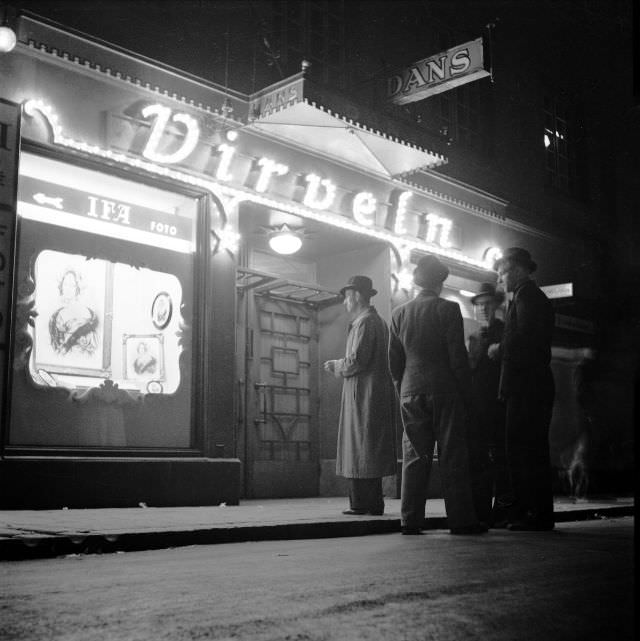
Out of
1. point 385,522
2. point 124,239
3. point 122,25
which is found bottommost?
point 385,522

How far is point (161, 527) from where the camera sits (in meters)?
6.64

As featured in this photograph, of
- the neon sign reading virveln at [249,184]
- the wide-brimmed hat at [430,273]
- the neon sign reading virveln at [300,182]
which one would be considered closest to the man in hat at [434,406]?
the wide-brimmed hat at [430,273]

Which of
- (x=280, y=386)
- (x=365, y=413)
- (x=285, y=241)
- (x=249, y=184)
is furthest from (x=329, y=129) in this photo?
(x=365, y=413)

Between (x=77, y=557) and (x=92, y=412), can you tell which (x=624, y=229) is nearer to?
(x=92, y=412)

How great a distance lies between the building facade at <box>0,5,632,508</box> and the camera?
9.37 m

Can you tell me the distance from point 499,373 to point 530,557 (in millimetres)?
3162

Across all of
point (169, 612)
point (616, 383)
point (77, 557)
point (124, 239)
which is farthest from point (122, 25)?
point (616, 383)

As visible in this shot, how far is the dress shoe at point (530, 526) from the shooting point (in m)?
7.65

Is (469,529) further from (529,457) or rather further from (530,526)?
(529,457)

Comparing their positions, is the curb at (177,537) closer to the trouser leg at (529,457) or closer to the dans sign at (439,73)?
the trouser leg at (529,457)

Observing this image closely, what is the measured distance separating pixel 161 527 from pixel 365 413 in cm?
282

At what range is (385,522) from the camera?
7945mm

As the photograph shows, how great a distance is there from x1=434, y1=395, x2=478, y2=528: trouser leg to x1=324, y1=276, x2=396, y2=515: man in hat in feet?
4.75

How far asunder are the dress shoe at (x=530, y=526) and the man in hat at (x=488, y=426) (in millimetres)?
317
